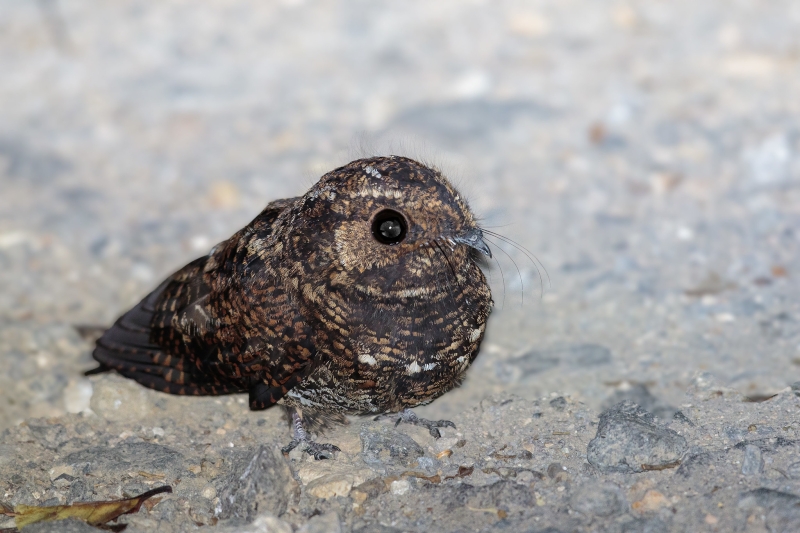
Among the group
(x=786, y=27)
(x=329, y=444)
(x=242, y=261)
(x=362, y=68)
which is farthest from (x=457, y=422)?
(x=786, y=27)

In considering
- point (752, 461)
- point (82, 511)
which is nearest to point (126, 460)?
point (82, 511)

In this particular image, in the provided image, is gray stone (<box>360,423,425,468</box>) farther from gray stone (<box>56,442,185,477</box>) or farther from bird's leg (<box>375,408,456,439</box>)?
gray stone (<box>56,442,185,477</box>)

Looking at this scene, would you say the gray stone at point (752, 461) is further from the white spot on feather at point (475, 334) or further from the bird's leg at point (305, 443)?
the bird's leg at point (305, 443)

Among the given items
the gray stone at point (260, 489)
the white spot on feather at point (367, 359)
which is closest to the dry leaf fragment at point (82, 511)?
the gray stone at point (260, 489)

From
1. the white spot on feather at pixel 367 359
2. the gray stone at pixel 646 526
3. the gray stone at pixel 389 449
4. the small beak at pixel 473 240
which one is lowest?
the gray stone at pixel 646 526

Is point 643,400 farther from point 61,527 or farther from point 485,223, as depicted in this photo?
point 61,527
